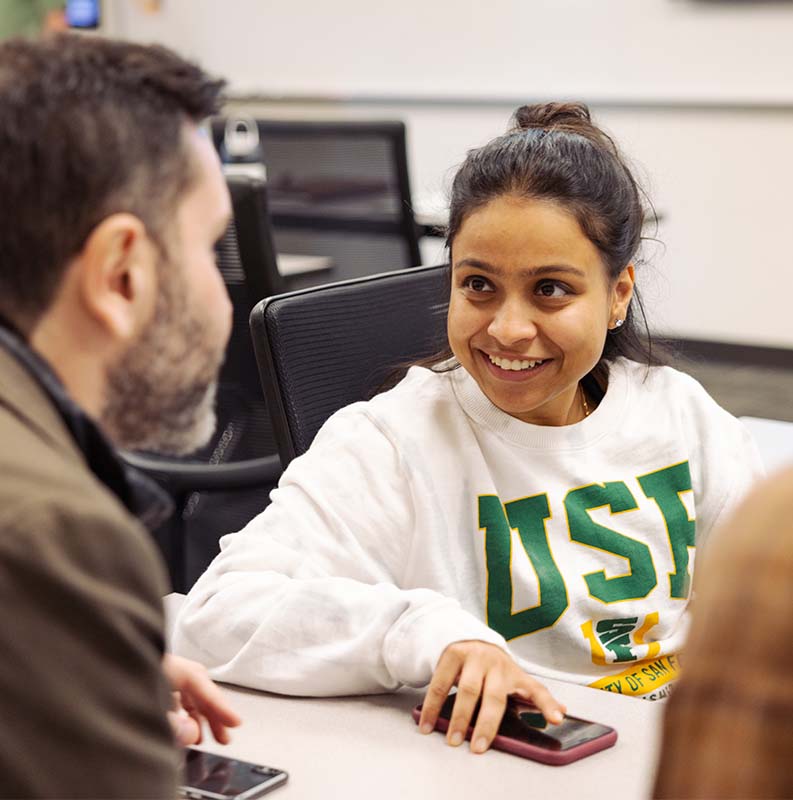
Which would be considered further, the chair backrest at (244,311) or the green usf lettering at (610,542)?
the chair backrest at (244,311)

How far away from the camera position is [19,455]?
707 mm

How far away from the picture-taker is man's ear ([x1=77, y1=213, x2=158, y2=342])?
0.79m

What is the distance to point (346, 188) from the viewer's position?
379 cm

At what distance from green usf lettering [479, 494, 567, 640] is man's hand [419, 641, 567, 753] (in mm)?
283

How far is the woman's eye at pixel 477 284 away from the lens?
1.56 metres

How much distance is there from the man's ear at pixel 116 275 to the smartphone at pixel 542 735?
52cm

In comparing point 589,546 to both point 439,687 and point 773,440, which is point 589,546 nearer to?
point 439,687

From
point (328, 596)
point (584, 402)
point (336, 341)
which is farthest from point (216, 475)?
point (328, 596)

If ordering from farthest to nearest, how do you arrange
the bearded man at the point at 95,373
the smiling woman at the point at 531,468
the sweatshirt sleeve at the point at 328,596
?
the smiling woman at the point at 531,468 → the sweatshirt sleeve at the point at 328,596 → the bearded man at the point at 95,373

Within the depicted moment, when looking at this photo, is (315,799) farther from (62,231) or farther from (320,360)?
(320,360)

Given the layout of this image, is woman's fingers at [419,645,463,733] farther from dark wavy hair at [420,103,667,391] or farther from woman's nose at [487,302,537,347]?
dark wavy hair at [420,103,667,391]

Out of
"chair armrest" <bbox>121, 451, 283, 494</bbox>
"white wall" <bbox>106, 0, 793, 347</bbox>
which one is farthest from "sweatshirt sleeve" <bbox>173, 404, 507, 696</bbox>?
"white wall" <bbox>106, 0, 793, 347</bbox>

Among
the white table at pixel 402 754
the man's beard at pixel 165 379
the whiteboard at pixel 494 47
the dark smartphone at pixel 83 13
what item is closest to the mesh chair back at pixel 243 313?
the white table at pixel 402 754

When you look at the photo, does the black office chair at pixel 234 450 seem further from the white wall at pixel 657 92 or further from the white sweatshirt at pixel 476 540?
the white wall at pixel 657 92
